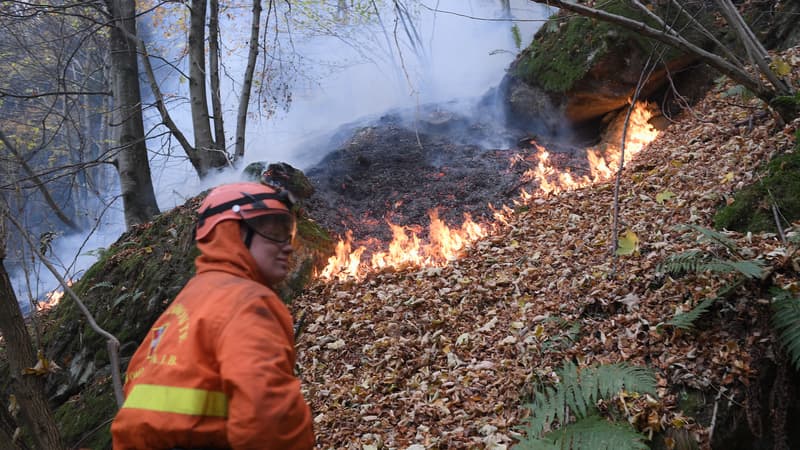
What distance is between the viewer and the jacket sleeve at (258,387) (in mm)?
1839

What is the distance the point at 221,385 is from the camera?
1.96 meters

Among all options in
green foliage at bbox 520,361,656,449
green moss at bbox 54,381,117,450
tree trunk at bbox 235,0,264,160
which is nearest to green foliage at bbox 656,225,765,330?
green foliage at bbox 520,361,656,449

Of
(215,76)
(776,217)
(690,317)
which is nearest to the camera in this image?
(690,317)

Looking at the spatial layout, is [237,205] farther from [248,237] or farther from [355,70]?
[355,70]

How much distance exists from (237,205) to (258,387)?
844mm

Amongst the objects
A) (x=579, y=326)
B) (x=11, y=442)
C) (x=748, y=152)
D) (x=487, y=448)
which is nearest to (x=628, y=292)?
(x=579, y=326)

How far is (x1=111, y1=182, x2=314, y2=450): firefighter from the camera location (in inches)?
73.0

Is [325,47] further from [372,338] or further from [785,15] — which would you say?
[372,338]

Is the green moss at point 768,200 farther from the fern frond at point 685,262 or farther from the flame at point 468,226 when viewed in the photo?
the flame at point 468,226

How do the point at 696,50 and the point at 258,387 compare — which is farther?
the point at 696,50

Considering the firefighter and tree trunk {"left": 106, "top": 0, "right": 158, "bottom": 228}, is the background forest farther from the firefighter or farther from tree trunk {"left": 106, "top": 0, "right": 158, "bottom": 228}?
the firefighter

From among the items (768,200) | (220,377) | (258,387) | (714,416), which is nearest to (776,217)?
(768,200)

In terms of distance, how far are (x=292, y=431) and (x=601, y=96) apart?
9.15 metres

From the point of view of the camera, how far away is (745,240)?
13.1 ft
